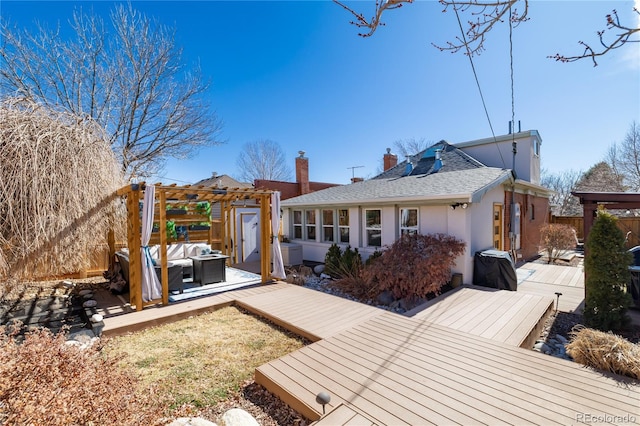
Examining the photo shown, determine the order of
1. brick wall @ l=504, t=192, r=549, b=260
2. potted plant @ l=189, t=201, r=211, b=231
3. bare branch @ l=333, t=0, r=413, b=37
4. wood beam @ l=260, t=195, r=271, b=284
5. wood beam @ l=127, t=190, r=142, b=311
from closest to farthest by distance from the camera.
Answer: bare branch @ l=333, t=0, r=413, b=37 < wood beam @ l=127, t=190, r=142, b=311 < wood beam @ l=260, t=195, r=271, b=284 < brick wall @ l=504, t=192, r=549, b=260 < potted plant @ l=189, t=201, r=211, b=231

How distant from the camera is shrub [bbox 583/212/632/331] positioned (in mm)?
4809

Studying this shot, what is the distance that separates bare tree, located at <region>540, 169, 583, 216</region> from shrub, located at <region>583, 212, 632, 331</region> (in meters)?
26.3

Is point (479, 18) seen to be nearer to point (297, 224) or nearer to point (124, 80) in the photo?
point (297, 224)

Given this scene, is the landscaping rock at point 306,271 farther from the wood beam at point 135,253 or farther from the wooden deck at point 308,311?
the wood beam at point 135,253

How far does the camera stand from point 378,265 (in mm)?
7230

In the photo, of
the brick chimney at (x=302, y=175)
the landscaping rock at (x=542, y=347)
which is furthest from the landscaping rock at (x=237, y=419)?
the brick chimney at (x=302, y=175)

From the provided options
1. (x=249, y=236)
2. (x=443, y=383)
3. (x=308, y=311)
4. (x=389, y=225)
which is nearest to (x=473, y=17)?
(x=443, y=383)

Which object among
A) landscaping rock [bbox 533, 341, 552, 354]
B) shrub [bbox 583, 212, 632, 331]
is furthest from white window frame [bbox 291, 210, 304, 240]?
shrub [bbox 583, 212, 632, 331]

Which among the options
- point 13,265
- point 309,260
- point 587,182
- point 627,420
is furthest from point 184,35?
point 587,182

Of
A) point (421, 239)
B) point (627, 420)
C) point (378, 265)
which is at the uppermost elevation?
point (421, 239)

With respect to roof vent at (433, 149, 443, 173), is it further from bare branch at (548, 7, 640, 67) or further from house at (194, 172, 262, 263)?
bare branch at (548, 7, 640, 67)

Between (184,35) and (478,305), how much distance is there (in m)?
14.3

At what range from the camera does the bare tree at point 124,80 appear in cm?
998

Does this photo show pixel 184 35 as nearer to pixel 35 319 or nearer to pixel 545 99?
pixel 35 319
